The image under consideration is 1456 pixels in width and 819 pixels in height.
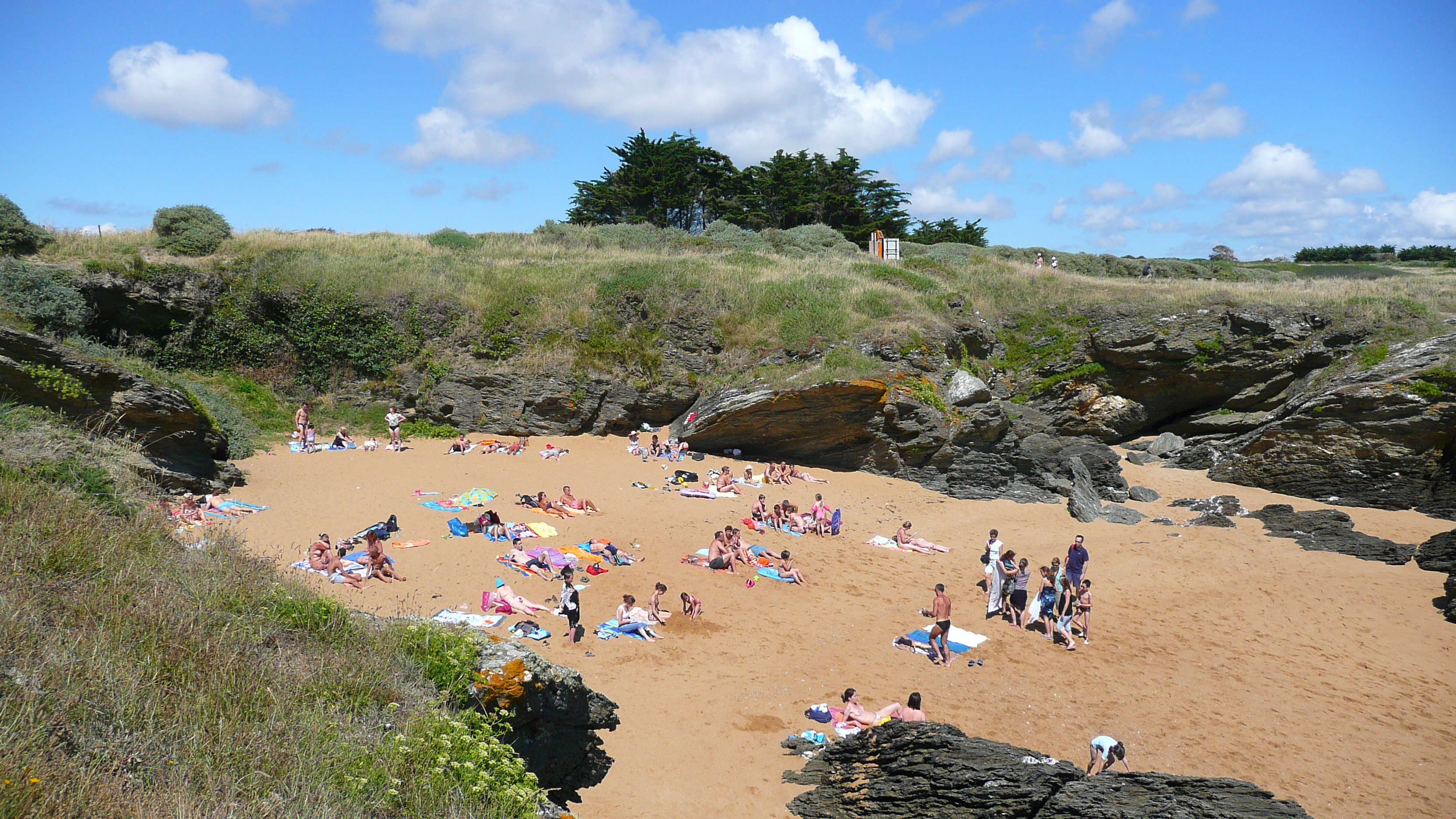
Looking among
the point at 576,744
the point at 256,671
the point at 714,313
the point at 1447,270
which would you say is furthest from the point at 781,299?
the point at 1447,270

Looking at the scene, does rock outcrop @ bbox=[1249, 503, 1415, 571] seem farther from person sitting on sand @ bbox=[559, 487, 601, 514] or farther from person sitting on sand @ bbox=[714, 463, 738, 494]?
person sitting on sand @ bbox=[559, 487, 601, 514]

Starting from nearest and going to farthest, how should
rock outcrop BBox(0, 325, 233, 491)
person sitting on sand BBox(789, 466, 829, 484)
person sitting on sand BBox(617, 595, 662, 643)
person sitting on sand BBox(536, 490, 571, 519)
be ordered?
1. person sitting on sand BBox(617, 595, 662, 643)
2. rock outcrop BBox(0, 325, 233, 491)
3. person sitting on sand BBox(536, 490, 571, 519)
4. person sitting on sand BBox(789, 466, 829, 484)

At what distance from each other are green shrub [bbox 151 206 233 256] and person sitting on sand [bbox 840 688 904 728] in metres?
22.9

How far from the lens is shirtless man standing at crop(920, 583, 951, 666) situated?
10.3 metres

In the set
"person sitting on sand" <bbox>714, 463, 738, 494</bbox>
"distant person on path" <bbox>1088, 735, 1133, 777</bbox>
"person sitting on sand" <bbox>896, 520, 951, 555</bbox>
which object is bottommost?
"distant person on path" <bbox>1088, 735, 1133, 777</bbox>

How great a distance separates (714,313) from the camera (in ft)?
75.6

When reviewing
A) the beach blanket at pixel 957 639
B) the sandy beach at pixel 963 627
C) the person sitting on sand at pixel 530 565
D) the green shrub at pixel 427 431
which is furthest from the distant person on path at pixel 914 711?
the green shrub at pixel 427 431

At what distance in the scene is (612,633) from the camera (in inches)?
394

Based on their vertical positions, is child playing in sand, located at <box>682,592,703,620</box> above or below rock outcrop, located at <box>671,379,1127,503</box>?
below

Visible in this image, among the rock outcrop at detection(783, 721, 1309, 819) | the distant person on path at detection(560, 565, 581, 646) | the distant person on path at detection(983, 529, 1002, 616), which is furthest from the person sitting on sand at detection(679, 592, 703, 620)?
the distant person on path at detection(983, 529, 1002, 616)

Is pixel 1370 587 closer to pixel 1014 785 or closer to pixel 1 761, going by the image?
pixel 1014 785

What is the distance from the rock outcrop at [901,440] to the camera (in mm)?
19125

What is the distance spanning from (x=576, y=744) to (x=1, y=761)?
3.80 meters

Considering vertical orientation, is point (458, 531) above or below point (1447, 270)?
below
